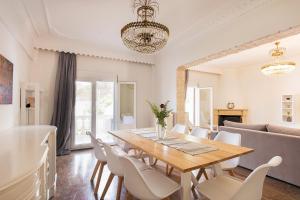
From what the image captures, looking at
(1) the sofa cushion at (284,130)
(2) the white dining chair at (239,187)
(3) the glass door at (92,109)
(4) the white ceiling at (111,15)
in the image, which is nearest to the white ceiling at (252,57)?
(4) the white ceiling at (111,15)

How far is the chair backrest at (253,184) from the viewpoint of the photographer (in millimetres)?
1219

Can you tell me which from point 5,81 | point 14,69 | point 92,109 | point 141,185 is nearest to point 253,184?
point 141,185

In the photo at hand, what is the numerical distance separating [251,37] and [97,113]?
392 cm

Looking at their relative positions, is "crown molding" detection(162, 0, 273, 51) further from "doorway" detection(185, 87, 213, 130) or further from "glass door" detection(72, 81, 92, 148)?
"doorway" detection(185, 87, 213, 130)

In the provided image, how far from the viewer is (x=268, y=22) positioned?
8.00 feet

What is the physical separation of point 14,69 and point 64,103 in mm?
1501

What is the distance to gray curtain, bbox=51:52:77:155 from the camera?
13.0ft

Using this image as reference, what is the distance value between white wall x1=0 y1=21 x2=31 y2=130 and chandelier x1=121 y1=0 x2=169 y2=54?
1509mm

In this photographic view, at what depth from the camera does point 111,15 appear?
2.97 m

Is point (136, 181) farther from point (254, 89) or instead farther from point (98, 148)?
point (254, 89)

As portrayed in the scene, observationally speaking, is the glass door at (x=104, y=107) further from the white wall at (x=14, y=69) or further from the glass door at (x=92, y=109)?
the white wall at (x=14, y=69)

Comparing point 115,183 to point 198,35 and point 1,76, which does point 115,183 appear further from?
point 198,35

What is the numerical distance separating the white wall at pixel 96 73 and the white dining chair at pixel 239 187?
3699mm

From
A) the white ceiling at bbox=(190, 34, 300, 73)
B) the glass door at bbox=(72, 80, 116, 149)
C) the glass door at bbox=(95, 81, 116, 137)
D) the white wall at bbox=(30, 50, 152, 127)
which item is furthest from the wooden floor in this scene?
the white ceiling at bbox=(190, 34, 300, 73)
